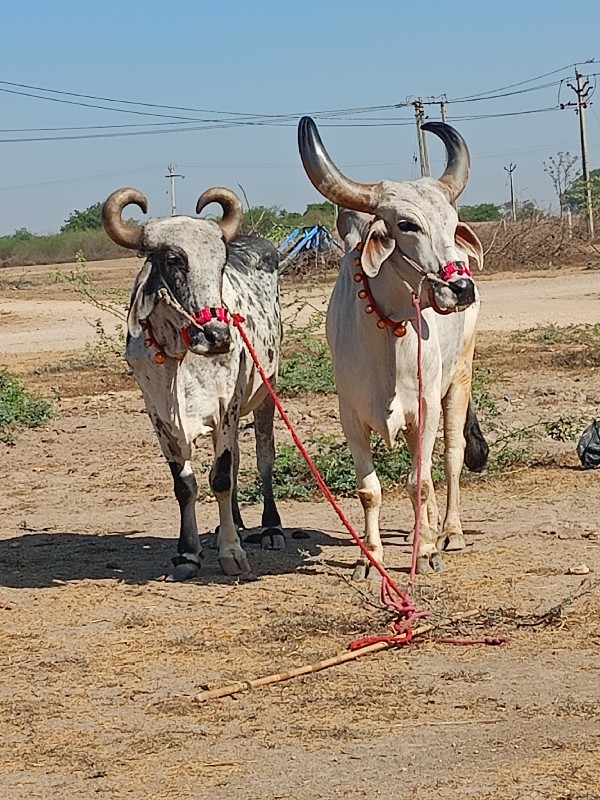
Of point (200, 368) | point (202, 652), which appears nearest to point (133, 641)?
point (202, 652)

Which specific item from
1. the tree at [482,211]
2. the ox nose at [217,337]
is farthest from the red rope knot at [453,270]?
the tree at [482,211]

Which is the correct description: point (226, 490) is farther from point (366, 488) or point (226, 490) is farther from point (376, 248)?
point (376, 248)

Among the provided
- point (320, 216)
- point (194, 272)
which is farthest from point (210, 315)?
point (320, 216)

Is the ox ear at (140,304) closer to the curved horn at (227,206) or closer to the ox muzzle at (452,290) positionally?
the curved horn at (227,206)

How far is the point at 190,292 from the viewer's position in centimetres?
749

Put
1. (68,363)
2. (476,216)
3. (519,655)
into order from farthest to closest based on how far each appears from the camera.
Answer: (476,216) < (68,363) < (519,655)

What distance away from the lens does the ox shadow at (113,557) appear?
8.21m

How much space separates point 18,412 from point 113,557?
17.0 feet

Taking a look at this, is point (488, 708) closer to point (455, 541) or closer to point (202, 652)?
point (202, 652)

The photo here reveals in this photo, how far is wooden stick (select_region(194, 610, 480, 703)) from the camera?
18.9 feet

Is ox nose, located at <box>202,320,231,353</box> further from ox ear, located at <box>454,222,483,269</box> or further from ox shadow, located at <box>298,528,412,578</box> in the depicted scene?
ox shadow, located at <box>298,528,412,578</box>

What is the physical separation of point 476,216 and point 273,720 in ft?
205

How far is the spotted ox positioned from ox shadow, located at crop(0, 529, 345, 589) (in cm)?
27

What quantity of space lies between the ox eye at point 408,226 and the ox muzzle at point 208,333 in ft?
3.41
